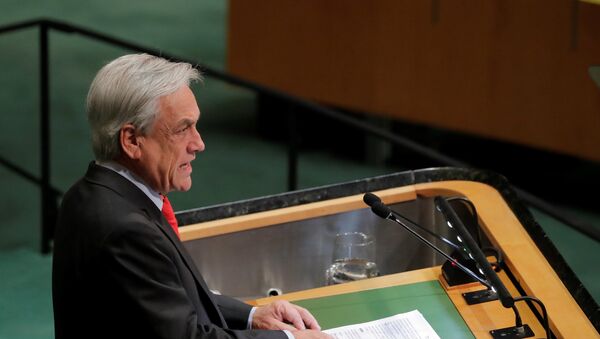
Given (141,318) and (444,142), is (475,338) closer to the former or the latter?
(141,318)

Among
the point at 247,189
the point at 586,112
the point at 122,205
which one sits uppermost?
the point at 122,205

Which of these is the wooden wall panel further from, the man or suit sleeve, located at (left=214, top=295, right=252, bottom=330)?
the man

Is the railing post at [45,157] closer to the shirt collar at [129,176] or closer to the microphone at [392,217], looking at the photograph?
the microphone at [392,217]

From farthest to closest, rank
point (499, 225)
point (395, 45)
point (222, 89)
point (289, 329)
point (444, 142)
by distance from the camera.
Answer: point (222, 89)
point (444, 142)
point (395, 45)
point (499, 225)
point (289, 329)

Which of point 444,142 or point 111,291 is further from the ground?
point 111,291

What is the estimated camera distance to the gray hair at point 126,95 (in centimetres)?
234

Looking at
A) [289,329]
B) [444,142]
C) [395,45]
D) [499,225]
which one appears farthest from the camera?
[444,142]

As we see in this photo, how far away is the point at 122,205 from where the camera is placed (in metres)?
2.36

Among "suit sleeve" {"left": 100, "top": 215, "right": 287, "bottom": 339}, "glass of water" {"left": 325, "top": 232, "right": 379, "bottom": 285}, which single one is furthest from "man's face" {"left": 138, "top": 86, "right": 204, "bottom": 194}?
"glass of water" {"left": 325, "top": 232, "right": 379, "bottom": 285}

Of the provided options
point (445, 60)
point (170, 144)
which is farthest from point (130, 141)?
point (445, 60)

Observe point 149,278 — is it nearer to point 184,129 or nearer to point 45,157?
point 184,129

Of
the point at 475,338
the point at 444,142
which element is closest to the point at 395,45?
the point at 444,142

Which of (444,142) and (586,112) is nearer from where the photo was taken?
(586,112)

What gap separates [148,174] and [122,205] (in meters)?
0.10
